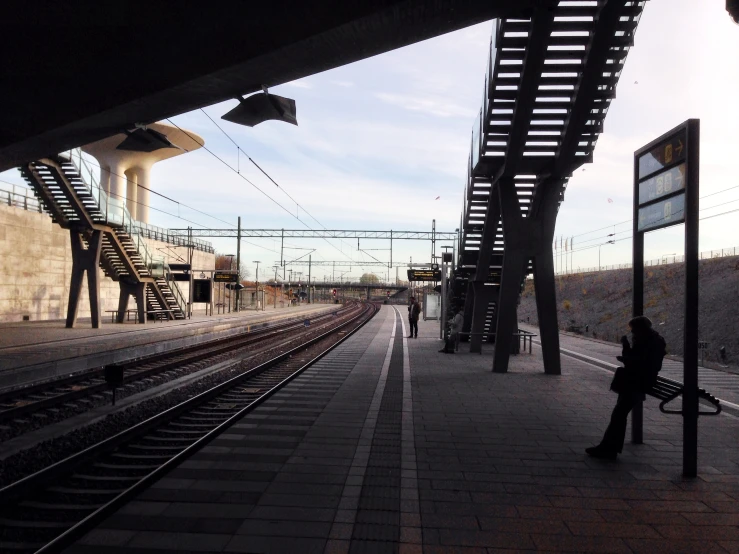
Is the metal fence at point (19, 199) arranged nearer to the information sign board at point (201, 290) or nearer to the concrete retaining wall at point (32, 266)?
the concrete retaining wall at point (32, 266)

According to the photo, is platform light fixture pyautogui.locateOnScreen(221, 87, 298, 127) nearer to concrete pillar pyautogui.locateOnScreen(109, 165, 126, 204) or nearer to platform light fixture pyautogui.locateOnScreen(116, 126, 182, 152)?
platform light fixture pyautogui.locateOnScreen(116, 126, 182, 152)

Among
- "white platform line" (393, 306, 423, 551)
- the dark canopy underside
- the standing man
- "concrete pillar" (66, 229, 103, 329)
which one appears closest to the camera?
"white platform line" (393, 306, 423, 551)

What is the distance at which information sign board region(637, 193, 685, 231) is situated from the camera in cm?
611

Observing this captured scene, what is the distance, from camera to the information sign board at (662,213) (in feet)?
20.1

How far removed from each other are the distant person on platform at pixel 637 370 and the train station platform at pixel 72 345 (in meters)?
11.3

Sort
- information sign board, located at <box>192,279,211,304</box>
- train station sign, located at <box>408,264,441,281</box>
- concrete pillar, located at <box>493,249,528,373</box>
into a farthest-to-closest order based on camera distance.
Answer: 1. information sign board, located at <box>192,279,211,304</box>
2. train station sign, located at <box>408,264,441,281</box>
3. concrete pillar, located at <box>493,249,528,373</box>

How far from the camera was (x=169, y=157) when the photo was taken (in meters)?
62.4

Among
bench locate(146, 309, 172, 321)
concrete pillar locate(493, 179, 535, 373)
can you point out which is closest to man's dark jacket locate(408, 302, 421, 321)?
concrete pillar locate(493, 179, 535, 373)

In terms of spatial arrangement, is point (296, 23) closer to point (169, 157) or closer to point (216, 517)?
point (216, 517)

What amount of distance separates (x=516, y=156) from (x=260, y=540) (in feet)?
30.8

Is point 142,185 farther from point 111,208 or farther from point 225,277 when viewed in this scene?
point 111,208

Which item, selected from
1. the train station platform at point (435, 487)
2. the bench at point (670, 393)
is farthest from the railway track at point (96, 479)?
the bench at point (670, 393)

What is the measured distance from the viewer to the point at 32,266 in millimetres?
29453

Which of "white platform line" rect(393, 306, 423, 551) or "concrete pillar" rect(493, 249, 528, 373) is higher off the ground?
"concrete pillar" rect(493, 249, 528, 373)
